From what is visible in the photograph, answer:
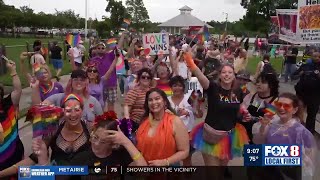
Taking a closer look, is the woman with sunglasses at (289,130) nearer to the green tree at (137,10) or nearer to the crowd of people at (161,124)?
the crowd of people at (161,124)

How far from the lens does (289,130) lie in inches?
144

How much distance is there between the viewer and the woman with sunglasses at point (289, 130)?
3.48 m

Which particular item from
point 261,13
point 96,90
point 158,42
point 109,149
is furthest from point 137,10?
point 109,149

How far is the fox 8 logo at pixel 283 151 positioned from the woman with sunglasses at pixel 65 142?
4.83 feet

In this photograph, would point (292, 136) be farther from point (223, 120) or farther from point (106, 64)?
point (106, 64)

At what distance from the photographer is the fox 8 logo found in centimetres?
303

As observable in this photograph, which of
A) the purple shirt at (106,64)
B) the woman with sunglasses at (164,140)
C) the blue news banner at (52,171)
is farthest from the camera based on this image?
the purple shirt at (106,64)

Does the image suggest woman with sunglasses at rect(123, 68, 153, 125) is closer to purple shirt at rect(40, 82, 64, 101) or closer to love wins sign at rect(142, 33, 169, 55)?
purple shirt at rect(40, 82, 64, 101)

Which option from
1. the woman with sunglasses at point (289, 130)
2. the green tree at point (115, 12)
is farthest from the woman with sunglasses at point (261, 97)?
the green tree at point (115, 12)

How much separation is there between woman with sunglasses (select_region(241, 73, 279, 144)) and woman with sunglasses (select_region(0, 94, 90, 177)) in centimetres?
193

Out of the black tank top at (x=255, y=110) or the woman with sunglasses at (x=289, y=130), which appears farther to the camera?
the black tank top at (x=255, y=110)

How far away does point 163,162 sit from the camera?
3.28 meters

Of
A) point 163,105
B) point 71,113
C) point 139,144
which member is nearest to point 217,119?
point 163,105

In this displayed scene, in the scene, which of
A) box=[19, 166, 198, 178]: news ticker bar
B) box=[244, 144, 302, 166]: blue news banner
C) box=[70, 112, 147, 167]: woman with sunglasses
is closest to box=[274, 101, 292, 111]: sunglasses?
box=[244, 144, 302, 166]: blue news banner
